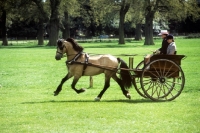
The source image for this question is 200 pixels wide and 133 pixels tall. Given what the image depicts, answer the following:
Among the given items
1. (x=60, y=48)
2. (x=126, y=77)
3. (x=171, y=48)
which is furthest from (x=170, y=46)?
(x=60, y=48)

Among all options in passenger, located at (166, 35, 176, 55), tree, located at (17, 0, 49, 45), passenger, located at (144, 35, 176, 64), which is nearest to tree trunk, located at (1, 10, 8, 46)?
tree, located at (17, 0, 49, 45)

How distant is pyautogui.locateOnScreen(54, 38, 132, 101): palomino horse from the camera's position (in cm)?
1465

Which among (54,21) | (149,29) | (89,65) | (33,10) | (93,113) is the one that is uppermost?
(33,10)

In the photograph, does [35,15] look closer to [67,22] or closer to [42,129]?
[67,22]

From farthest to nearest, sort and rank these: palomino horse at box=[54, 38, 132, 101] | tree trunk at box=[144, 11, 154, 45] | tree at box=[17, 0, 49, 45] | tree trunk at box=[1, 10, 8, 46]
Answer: tree trunk at box=[1, 10, 8, 46] → tree at box=[17, 0, 49, 45] → tree trunk at box=[144, 11, 154, 45] → palomino horse at box=[54, 38, 132, 101]

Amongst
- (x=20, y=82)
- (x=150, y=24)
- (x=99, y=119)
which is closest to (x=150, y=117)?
(x=99, y=119)

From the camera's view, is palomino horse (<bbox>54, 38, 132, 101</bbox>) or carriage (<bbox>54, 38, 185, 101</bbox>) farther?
palomino horse (<bbox>54, 38, 132, 101</bbox>)

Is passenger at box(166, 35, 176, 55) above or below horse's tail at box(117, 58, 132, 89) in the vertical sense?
above

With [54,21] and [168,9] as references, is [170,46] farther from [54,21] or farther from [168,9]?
[54,21]

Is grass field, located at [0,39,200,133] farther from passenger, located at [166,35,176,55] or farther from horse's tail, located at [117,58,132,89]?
passenger, located at [166,35,176,55]

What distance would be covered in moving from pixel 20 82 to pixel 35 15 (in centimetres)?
5846

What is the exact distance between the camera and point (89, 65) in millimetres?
14703

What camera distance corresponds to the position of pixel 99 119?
36.1 ft

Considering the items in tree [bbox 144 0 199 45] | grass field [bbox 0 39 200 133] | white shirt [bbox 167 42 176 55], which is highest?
tree [bbox 144 0 199 45]
